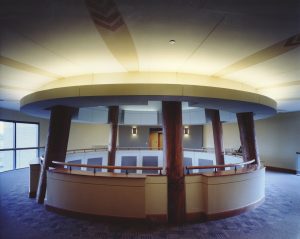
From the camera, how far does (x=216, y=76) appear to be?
4508 millimetres

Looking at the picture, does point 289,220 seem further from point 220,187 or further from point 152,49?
point 152,49

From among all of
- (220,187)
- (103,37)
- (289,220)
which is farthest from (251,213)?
(103,37)

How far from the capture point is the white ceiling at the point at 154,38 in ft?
6.58

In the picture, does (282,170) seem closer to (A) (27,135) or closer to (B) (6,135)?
(A) (27,135)

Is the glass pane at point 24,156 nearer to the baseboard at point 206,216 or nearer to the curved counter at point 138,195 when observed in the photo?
the curved counter at point 138,195

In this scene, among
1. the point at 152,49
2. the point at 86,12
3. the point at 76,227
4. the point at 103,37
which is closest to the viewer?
the point at 86,12

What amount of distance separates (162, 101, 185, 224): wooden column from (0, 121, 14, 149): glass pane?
368 inches

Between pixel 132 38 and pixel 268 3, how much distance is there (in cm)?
170

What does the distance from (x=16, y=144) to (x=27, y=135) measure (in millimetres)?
875

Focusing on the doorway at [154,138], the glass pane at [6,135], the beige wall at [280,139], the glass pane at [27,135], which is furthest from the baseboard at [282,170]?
the glass pane at [6,135]

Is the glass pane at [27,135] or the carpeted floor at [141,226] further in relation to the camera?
the glass pane at [27,135]

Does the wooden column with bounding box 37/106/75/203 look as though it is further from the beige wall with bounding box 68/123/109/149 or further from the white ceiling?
the beige wall with bounding box 68/123/109/149

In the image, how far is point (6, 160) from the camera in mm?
9539

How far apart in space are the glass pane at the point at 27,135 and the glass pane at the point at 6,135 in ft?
1.02
